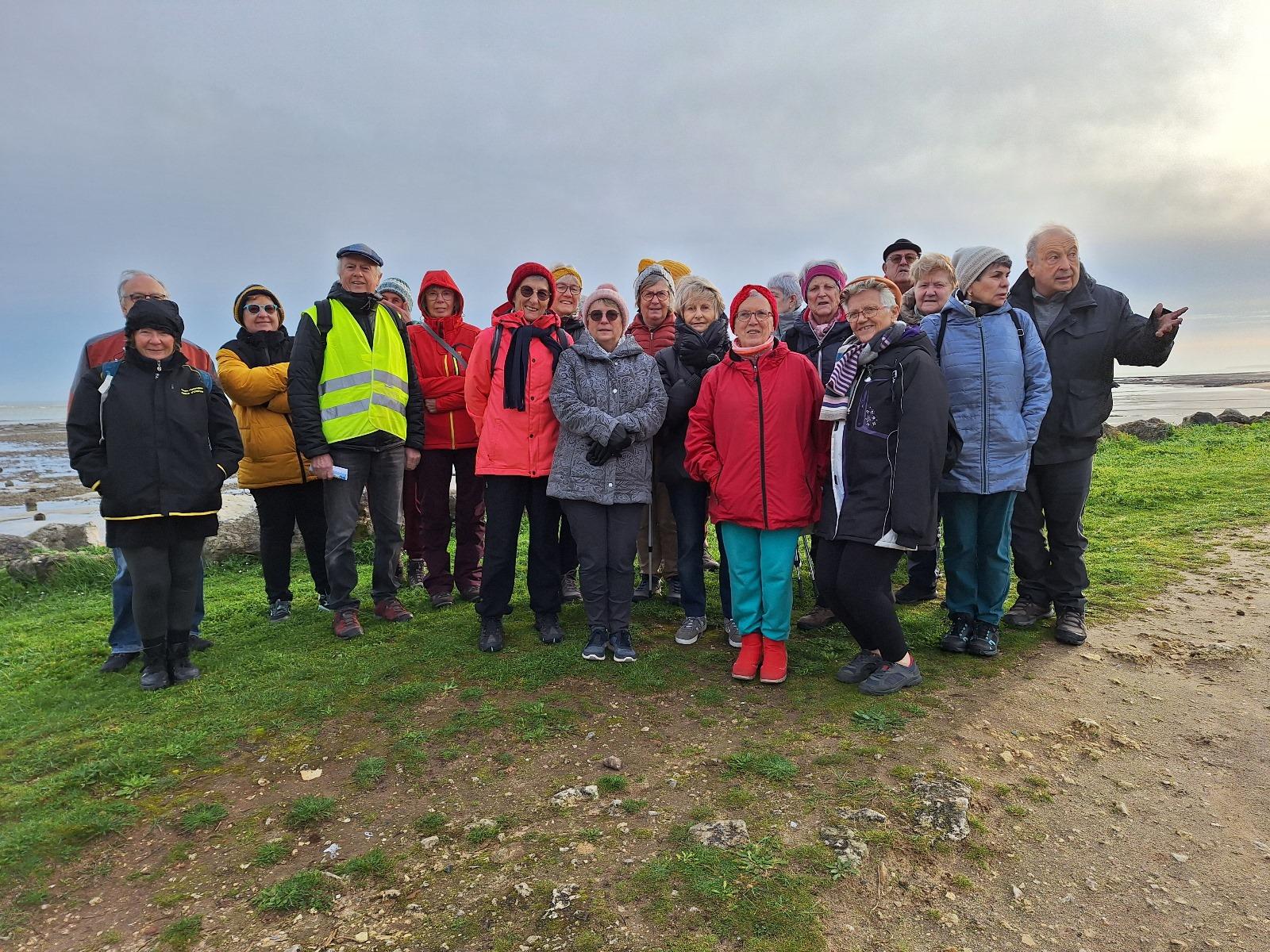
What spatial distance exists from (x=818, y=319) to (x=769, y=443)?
1572mm

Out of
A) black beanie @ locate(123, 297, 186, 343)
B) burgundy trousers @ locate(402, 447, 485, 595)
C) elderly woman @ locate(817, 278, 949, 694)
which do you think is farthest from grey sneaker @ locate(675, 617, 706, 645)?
black beanie @ locate(123, 297, 186, 343)

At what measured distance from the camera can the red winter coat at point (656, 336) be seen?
18.5ft

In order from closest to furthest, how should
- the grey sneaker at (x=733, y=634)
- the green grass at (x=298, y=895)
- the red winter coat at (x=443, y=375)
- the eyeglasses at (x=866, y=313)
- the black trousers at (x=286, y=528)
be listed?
the green grass at (x=298, y=895), the eyeglasses at (x=866, y=313), the grey sneaker at (x=733, y=634), the black trousers at (x=286, y=528), the red winter coat at (x=443, y=375)

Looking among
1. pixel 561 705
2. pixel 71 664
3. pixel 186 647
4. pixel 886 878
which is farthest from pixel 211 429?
pixel 886 878

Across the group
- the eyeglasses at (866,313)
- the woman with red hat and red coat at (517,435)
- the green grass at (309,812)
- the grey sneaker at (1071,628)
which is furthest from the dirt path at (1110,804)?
the woman with red hat and red coat at (517,435)

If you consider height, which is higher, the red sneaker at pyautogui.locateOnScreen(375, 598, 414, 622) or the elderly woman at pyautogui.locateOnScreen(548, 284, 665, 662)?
the elderly woman at pyautogui.locateOnScreen(548, 284, 665, 662)

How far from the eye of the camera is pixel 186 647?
464 centimetres

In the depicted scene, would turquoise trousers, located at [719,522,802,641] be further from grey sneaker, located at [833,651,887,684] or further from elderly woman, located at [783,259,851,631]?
elderly woman, located at [783,259,851,631]

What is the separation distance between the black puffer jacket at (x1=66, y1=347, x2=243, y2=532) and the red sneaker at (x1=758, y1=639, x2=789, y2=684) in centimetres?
361

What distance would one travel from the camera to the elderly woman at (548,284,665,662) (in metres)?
4.68

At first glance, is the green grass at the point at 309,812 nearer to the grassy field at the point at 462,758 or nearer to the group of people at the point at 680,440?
the grassy field at the point at 462,758

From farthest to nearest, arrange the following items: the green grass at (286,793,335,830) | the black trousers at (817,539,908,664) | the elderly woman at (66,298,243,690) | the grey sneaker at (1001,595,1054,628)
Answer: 1. the grey sneaker at (1001,595,1054,628)
2. the elderly woman at (66,298,243,690)
3. the black trousers at (817,539,908,664)
4. the green grass at (286,793,335,830)

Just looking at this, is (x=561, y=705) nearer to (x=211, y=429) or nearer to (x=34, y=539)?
(x=211, y=429)

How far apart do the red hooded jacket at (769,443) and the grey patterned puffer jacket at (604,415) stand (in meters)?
0.48
